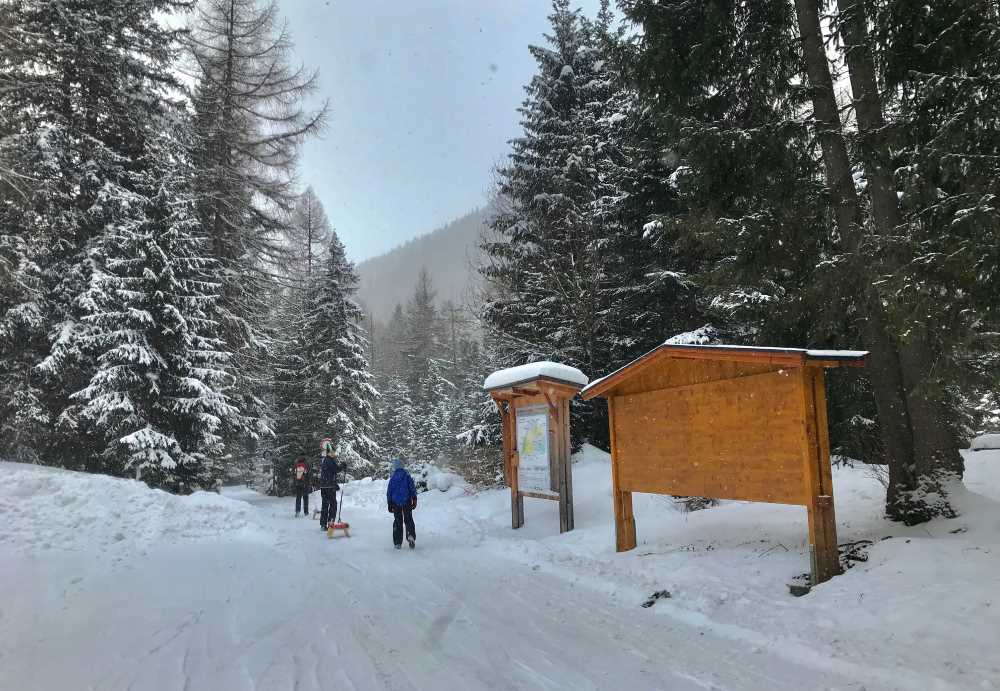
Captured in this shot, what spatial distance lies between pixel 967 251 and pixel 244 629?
752 centimetres

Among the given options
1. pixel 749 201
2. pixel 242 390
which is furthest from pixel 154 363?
pixel 749 201

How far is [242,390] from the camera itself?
65.6 ft

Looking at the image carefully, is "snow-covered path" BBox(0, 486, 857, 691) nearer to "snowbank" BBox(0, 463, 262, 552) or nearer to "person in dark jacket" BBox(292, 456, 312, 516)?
"snowbank" BBox(0, 463, 262, 552)

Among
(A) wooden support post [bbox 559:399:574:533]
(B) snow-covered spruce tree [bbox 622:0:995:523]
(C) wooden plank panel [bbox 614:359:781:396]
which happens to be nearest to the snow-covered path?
(A) wooden support post [bbox 559:399:574:533]

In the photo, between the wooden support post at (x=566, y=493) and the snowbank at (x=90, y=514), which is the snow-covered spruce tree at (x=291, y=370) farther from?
the wooden support post at (x=566, y=493)

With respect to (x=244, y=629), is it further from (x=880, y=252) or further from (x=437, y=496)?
(x=437, y=496)

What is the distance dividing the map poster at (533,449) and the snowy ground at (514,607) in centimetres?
146

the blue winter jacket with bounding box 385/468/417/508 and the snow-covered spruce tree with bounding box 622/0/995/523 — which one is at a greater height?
the snow-covered spruce tree with bounding box 622/0/995/523

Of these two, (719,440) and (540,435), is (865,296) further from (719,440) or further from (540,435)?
(540,435)

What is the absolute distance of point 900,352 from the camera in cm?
700

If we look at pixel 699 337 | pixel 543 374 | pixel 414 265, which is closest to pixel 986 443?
pixel 699 337

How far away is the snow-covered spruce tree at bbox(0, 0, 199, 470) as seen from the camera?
542 inches

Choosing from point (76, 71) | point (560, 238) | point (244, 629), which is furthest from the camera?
point (560, 238)

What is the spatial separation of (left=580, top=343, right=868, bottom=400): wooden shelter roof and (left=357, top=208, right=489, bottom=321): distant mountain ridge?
356ft
